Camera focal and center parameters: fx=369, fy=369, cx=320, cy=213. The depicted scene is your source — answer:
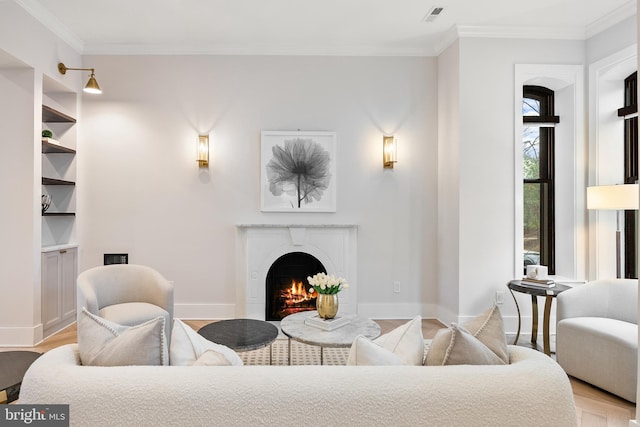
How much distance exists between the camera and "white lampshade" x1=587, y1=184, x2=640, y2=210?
2.94 metres

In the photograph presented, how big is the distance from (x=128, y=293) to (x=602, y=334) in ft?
12.0

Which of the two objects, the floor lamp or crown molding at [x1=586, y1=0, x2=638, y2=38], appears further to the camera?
crown molding at [x1=586, y1=0, x2=638, y2=38]

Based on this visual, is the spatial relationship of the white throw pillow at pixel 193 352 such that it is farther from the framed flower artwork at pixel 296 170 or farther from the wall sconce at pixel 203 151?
the wall sconce at pixel 203 151

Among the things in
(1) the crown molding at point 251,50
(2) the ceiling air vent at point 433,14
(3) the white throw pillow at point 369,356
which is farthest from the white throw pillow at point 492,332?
(1) the crown molding at point 251,50

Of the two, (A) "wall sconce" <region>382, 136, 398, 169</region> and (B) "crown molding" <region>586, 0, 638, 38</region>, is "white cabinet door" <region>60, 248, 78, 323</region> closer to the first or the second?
(A) "wall sconce" <region>382, 136, 398, 169</region>

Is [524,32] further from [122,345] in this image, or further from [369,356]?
[122,345]

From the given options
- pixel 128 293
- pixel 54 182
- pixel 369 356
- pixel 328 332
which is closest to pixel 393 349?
pixel 369 356

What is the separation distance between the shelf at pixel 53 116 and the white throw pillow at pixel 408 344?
13.1ft

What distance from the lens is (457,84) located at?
3.86 m

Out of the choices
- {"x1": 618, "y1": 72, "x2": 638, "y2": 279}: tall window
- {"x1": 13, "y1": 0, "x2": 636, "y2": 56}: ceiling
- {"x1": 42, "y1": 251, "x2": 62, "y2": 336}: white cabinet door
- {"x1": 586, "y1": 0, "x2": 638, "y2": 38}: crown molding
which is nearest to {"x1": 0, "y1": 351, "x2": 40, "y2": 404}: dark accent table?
Answer: {"x1": 42, "y1": 251, "x2": 62, "y2": 336}: white cabinet door

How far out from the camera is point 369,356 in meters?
1.27

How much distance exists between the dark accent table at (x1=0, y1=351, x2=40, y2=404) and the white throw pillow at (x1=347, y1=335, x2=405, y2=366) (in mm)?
1575

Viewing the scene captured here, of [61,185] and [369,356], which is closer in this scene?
[369,356]

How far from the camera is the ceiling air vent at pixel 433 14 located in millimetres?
3488
